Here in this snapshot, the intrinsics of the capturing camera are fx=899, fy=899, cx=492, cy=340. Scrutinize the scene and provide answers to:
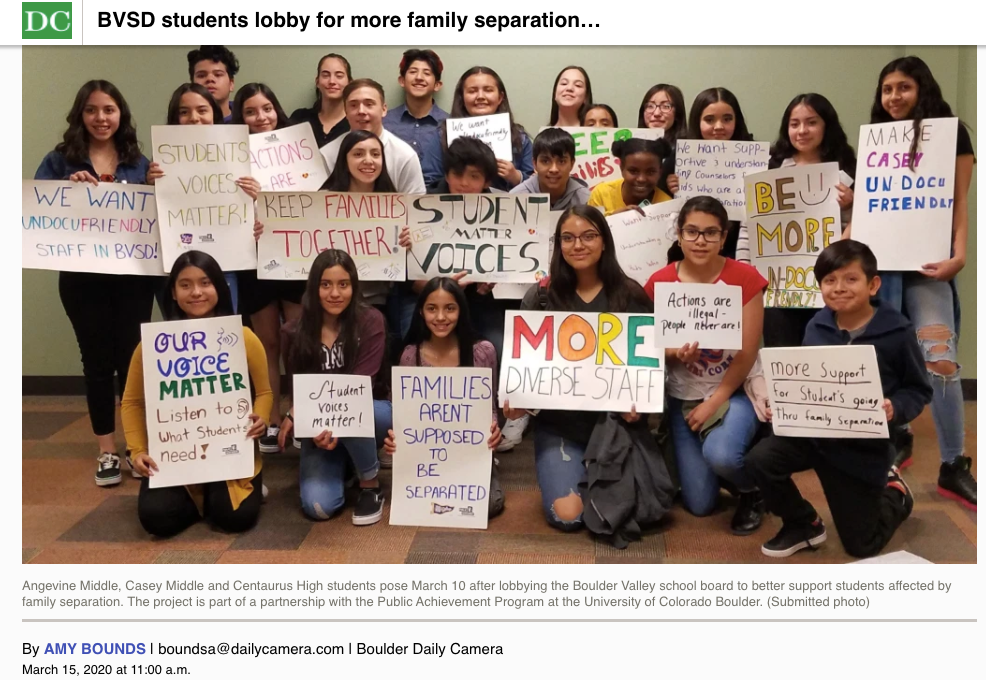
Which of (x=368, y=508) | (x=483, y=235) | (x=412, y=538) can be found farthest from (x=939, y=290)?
(x=368, y=508)

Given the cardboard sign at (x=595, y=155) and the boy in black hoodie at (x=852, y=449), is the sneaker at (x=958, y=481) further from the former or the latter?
the cardboard sign at (x=595, y=155)

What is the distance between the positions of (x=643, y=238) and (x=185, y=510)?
1.55 m

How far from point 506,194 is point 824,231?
3.00 ft

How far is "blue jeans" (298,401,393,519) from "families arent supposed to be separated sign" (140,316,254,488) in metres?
0.19

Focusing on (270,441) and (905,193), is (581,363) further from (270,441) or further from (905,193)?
(270,441)

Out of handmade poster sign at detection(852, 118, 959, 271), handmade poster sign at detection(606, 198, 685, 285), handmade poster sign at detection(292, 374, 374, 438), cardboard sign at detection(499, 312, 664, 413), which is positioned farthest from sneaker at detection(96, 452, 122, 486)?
handmade poster sign at detection(852, 118, 959, 271)

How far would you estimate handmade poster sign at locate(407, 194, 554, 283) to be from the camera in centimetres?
270

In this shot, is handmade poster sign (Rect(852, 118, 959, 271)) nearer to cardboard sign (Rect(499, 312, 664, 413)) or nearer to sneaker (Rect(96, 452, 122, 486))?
cardboard sign (Rect(499, 312, 664, 413))

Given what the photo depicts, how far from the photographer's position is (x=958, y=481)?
8.58 ft

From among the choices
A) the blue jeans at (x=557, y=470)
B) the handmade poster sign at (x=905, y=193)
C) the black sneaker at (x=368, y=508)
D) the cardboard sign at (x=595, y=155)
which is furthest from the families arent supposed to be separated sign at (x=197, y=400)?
the handmade poster sign at (x=905, y=193)

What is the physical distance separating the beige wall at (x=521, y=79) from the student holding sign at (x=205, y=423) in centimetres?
59

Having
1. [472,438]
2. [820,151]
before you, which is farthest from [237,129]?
[820,151]

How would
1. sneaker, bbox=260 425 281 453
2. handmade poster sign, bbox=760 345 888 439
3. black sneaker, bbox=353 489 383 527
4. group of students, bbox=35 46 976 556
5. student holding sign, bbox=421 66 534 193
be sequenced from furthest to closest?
sneaker, bbox=260 425 281 453 < student holding sign, bbox=421 66 534 193 < black sneaker, bbox=353 489 383 527 < group of students, bbox=35 46 976 556 < handmade poster sign, bbox=760 345 888 439
